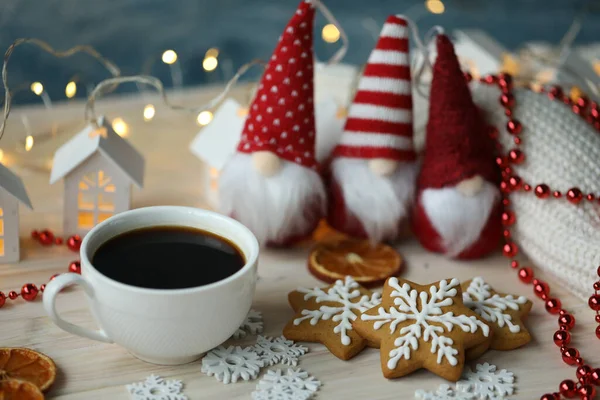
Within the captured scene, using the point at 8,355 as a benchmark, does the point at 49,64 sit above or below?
above

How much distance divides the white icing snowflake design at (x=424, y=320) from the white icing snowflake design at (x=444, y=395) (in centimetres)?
2

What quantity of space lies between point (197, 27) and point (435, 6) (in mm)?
397

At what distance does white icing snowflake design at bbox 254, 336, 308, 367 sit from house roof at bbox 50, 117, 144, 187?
244 mm

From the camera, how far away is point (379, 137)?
0.78 m

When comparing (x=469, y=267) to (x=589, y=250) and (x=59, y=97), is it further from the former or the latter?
(x=59, y=97)

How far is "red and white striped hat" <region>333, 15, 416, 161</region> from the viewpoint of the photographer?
78cm

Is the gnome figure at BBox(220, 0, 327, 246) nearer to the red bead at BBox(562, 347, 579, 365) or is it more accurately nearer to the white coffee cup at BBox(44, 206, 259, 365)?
the white coffee cup at BBox(44, 206, 259, 365)

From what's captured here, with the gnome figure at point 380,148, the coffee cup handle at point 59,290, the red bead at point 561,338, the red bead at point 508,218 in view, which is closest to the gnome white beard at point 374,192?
the gnome figure at point 380,148

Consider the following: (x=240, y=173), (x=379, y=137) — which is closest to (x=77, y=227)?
(x=240, y=173)

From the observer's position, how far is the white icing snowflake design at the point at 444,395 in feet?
1.98

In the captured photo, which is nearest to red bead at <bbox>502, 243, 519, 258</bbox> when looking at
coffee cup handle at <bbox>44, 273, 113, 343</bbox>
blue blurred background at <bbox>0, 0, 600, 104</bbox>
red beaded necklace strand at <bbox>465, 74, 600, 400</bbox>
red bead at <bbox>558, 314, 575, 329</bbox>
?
red beaded necklace strand at <bbox>465, 74, 600, 400</bbox>

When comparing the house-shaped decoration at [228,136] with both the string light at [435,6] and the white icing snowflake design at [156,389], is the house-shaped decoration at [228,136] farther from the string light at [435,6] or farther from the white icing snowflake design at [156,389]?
the string light at [435,6]

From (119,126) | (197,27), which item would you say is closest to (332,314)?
(119,126)

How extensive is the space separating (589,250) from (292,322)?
300 millimetres
